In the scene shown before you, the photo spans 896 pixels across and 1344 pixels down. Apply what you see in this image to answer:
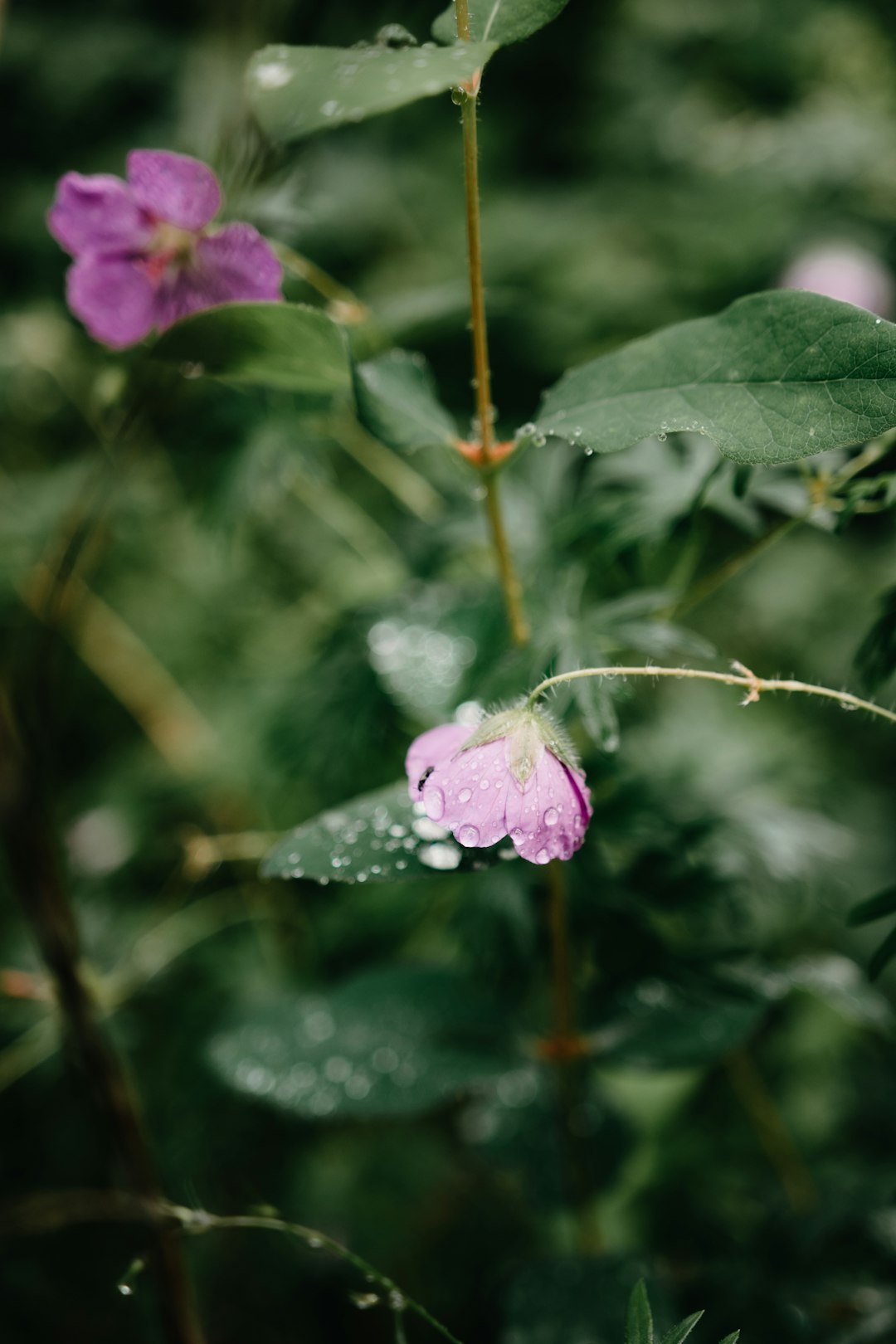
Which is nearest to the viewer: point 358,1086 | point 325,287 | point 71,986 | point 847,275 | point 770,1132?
point 71,986

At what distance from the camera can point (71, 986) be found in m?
0.59

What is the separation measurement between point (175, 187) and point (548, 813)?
0.43 m

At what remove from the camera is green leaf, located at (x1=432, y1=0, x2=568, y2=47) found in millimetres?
413

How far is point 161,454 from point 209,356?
883 millimetres

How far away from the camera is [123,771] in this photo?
1274 mm

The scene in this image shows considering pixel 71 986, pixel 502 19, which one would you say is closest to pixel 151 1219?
pixel 71 986

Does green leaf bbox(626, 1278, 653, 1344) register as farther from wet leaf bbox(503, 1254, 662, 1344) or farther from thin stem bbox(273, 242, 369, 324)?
thin stem bbox(273, 242, 369, 324)

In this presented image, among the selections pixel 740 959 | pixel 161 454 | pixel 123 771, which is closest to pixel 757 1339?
pixel 740 959

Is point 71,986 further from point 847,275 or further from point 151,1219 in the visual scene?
point 847,275

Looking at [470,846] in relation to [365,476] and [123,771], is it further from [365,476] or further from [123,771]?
[365,476]

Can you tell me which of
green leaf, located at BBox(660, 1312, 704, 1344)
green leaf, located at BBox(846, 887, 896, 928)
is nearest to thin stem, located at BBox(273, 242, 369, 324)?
green leaf, located at BBox(846, 887, 896, 928)

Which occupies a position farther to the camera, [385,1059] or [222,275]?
[385,1059]

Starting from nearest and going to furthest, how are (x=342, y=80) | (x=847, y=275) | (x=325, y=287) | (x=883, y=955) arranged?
(x=342, y=80), (x=883, y=955), (x=325, y=287), (x=847, y=275)

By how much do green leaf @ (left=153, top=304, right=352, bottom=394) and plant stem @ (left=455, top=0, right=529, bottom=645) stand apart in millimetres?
71
